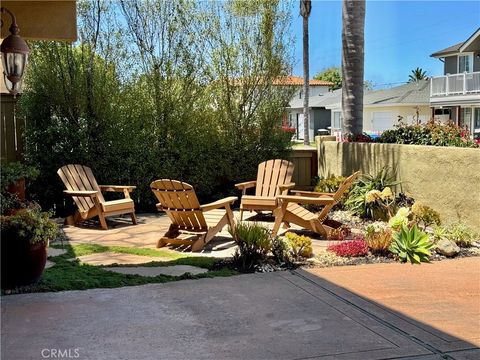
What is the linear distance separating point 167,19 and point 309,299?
269 inches

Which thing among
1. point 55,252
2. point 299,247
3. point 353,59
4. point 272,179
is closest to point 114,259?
point 55,252

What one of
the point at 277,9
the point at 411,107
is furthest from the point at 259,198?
the point at 411,107

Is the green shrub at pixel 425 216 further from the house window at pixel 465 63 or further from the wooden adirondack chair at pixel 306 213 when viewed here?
the house window at pixel 465 63

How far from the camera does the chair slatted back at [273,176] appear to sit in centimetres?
866

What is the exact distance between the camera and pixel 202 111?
1016cm

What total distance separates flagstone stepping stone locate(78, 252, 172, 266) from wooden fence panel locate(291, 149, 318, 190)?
5608mm

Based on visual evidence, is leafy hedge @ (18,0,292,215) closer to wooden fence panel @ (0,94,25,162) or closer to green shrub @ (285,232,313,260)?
wooden fence panel @ (0,94,25,162)

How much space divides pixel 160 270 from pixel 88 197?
3558 mm

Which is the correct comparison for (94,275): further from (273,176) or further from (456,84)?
(456,84)

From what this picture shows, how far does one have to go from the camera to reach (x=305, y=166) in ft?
36.8

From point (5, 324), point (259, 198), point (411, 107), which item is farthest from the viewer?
point (411, 107)

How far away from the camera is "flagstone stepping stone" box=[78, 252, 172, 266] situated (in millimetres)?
5750

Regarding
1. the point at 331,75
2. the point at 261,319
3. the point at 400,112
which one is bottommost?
the point at 261,319

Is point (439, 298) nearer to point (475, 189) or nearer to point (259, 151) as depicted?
point (475, 189)
